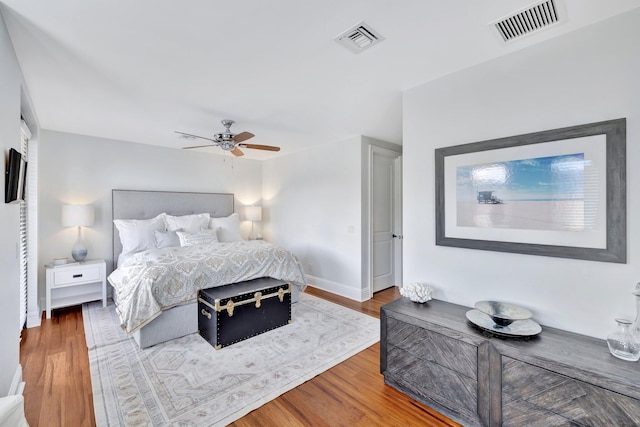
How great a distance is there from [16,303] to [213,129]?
2.68 metres

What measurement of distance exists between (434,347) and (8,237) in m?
3.01

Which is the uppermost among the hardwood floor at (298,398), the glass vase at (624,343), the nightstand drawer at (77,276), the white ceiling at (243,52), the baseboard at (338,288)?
the white ceiling at (243,52)

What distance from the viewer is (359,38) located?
1866 mm

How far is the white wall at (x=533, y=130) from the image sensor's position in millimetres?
1633

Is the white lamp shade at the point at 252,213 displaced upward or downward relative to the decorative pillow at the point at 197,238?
upward

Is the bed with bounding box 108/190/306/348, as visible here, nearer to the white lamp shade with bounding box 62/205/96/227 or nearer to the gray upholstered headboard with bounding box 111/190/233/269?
the gray upholstered headboard with bounding box 111/190/233/269

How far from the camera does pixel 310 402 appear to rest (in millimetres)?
2105

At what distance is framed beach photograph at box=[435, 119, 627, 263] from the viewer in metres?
1.65

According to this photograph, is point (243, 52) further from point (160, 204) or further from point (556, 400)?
point (160, 204)

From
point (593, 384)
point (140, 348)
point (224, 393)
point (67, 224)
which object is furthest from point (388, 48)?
point (67, 224)

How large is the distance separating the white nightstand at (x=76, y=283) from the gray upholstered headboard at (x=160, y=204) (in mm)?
464

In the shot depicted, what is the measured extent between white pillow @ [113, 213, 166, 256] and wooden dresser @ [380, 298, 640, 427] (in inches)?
147

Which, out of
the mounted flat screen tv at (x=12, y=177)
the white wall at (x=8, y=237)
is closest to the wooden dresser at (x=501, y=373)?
the white wall at (x=8, y=237)

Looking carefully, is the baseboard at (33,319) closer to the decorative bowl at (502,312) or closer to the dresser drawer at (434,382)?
the dresser drawer at (434,382)
